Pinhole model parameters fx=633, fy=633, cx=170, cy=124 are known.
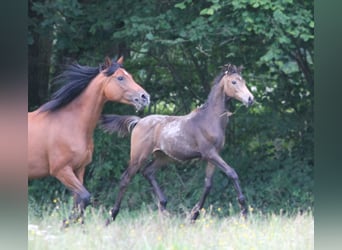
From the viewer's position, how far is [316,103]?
182 centimetres

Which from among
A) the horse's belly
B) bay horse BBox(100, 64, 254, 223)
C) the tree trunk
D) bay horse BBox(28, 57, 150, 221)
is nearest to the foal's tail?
bay horse BBox(100, 64, 254, 223)

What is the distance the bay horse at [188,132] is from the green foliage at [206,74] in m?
0.75

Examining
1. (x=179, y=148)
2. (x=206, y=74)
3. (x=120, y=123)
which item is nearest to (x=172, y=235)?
(x=179, y=148)

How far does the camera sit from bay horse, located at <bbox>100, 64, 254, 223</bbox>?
25.8 feet

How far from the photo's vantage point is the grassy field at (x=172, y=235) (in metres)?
5.33

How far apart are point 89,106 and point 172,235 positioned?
2099 mm

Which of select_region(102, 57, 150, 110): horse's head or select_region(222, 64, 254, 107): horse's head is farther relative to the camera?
select_region(222, 64, 254, 107): horse's head

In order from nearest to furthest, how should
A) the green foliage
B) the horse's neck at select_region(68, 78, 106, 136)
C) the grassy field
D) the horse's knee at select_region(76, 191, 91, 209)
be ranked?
the grassy field
the horse's knee at select_region(76, 191, 91, 209)
the horse's neck at select_region(68, 78, 106, 136)
the green foliage

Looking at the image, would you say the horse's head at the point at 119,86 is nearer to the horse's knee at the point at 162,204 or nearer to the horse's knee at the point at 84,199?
the horse's knee at the point at 84,199

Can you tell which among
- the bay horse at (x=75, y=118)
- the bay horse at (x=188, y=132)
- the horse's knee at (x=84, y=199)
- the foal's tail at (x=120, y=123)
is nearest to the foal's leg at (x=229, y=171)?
the bay horse at (x=188, y=132)

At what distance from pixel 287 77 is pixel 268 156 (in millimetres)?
1323

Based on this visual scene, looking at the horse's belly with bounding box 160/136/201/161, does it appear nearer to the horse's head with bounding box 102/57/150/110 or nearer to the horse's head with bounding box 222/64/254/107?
the horse's head with bounding box 222/64/254/107

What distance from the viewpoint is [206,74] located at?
34.0ft

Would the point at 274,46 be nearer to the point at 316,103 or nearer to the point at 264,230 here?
the point at 264,230
